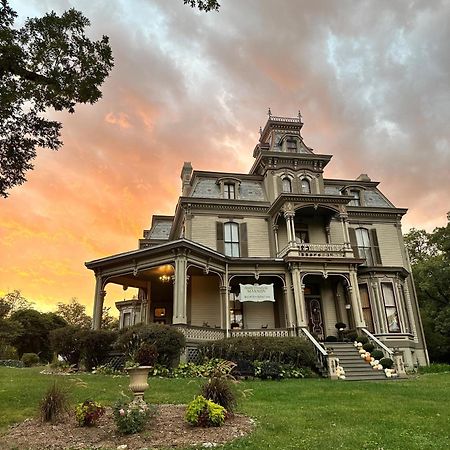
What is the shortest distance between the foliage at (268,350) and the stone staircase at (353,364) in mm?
1492

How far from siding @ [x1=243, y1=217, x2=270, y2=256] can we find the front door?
3774 millimetres

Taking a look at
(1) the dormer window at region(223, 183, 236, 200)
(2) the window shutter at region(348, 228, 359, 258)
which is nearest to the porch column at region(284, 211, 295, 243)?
(1) the dormer window at region(223, 183, 236, 200)

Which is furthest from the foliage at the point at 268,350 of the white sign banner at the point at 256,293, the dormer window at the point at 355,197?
the dormer window at the point at 355,197

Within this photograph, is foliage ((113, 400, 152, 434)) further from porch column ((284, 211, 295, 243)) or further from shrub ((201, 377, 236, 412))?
porch column ((284, 211, 295, 243))

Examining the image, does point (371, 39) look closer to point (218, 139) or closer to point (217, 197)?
point (218, 139)

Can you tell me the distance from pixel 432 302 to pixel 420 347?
11259 millimetres

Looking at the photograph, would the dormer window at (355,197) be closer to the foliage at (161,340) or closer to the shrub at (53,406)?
the foliage at (161,340)

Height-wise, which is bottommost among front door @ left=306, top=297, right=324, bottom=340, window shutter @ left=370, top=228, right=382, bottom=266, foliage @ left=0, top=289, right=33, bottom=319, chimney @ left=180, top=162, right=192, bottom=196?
front door @ left=306, top=297, right=324, bottom=340

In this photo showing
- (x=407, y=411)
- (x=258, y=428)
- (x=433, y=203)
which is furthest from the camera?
(x=433, y=203)

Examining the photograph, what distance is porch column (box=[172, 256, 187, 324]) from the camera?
659 inches

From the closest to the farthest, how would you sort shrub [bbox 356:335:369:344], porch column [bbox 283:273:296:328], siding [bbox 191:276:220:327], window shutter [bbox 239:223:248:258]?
shrub [bbox 356:335:369:344] < porch column [bbox 283:273:296:328] < siding [bbox 191:276:220:327] < window shutter [bbox 239:223:248:258]

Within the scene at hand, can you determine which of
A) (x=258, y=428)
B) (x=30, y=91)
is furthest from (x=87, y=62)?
(x=258, y=428)

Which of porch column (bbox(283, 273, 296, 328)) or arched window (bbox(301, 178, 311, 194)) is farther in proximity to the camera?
arched window (bbox(301, 178, 311, 194))

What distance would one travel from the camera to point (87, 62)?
30.9 feet
